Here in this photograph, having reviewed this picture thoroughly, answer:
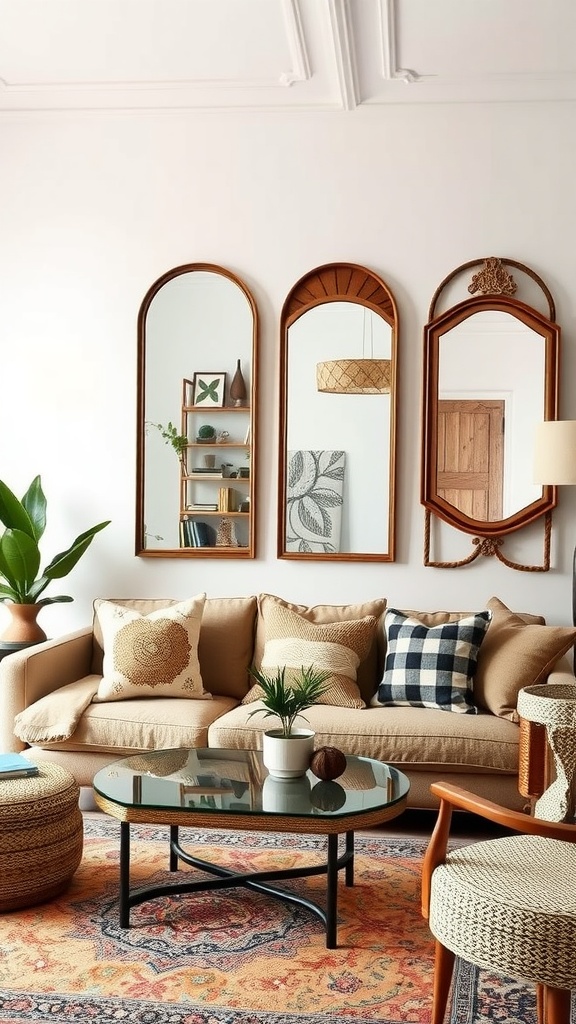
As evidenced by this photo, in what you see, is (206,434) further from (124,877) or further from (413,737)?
(124,877)

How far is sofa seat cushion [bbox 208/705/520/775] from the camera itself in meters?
3.51

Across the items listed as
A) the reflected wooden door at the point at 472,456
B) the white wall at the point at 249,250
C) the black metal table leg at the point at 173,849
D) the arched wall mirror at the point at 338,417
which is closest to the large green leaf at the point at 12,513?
the white wall at the point at 249,250

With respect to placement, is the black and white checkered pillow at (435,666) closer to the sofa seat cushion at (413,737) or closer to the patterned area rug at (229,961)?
the sofa seat cushion at (413,737)

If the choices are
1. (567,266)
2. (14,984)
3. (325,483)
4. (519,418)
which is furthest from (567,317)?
(14,984)

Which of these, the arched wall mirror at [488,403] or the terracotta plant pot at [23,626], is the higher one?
the arched wall mirror at [488,403]

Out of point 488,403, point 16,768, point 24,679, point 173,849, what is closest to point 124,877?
point 173,849

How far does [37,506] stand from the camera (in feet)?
14.8

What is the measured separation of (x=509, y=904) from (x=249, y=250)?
3.36 metres

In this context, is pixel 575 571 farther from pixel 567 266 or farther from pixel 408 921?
pixel 408 921

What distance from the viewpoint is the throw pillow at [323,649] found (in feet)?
12.8

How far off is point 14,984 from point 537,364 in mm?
3185

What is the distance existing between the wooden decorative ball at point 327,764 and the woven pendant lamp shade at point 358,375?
206 centimetres

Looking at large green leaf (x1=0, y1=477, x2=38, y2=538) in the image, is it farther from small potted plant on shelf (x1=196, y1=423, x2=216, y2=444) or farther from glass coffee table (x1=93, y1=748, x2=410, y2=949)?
glass coffee table (x1=93, y1=748, x2=410, y2=949)

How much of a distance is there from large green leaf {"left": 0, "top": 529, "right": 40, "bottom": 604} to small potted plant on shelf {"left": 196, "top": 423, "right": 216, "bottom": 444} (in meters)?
0.89
